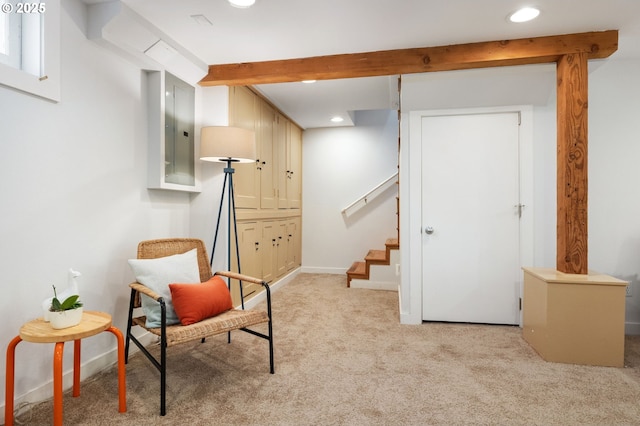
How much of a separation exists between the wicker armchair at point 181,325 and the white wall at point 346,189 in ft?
9.70

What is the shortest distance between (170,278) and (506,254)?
264 cm

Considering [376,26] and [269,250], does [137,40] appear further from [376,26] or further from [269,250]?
[269,250]

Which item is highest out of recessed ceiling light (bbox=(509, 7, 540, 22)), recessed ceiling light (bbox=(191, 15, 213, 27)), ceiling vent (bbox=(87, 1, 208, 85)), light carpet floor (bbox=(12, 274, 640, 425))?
recessed ceiling light (bbox=(191, 15, 213, 27))

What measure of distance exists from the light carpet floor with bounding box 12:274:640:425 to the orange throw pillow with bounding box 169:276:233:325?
39 centimetres

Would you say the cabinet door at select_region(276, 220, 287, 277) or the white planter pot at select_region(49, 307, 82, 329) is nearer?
the white planter pot at select_region(49, 307, 82, 329)

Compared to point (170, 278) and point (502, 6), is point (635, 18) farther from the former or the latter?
point (170, 278)

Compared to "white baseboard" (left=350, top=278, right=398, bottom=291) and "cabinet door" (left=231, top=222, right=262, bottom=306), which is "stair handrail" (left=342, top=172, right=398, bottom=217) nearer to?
"white baseboard" (left=350, top=278, right=398, bottom=291)

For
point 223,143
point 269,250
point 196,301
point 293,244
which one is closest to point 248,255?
point 269,250

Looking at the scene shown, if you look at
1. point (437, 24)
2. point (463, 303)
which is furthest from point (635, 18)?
point (463, 303)

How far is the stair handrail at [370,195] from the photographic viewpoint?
5.18m

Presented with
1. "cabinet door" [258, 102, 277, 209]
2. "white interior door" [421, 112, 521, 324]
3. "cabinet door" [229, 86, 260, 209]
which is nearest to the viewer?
"white interior door" [421, 112, 521, 324]

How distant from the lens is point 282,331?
9.51 ft

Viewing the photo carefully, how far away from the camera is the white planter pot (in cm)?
155

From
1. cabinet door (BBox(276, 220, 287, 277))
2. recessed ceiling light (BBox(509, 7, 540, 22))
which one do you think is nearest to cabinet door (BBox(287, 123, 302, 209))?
cabinet door (BBox(276, 220, 287, 277))
